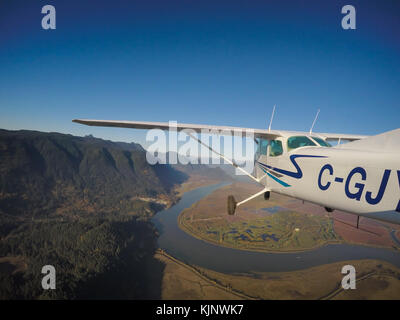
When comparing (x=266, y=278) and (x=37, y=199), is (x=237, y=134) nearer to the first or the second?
(x=266, y=278)

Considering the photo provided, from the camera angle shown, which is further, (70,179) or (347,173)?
(70,179)

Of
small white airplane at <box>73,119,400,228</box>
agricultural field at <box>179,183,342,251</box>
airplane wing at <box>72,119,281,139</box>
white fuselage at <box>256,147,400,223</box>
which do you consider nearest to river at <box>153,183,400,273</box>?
agricultural field at <box>179,183,342,251</box>

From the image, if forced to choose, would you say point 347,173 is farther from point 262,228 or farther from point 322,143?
point 262,228

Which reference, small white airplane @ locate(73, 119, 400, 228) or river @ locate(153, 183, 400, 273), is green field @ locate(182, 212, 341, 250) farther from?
small white airplane @ locate(73, 119, 400, 228)

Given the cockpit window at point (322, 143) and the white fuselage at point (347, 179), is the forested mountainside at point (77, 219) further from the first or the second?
the cockpit window at point (322, 143)

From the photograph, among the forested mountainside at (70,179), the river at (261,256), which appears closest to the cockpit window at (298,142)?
the river at (261,256)

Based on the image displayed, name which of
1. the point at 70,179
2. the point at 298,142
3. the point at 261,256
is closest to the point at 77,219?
the point at 70,179
